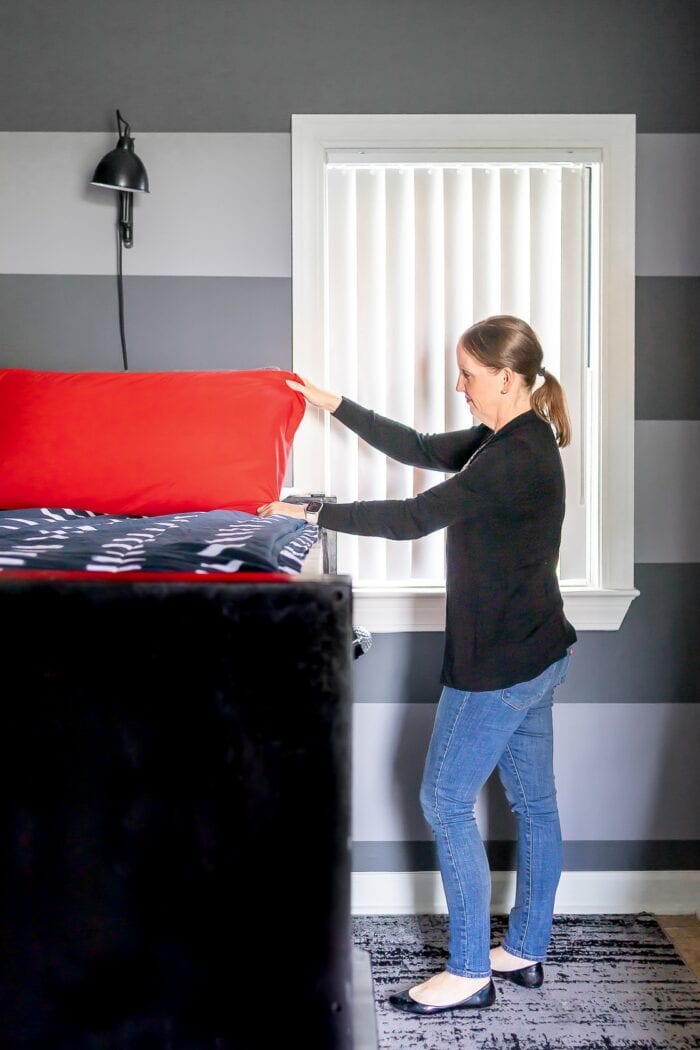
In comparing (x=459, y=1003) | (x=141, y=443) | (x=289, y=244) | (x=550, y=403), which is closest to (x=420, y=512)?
(x=550, y=403)

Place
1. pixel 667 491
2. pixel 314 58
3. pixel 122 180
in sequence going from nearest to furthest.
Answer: pixel 122 180, pixel 314 58, pixel 667 491

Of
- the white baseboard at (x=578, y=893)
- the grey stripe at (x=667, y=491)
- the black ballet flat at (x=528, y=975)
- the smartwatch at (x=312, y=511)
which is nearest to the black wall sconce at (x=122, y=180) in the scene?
the smartwatch at (x=312, y=511)

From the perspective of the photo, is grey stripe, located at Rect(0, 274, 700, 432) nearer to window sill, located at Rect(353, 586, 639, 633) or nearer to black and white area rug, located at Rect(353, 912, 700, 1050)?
window sill, located at Rect(353, 586, 639, 633)

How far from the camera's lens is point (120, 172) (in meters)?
2.23

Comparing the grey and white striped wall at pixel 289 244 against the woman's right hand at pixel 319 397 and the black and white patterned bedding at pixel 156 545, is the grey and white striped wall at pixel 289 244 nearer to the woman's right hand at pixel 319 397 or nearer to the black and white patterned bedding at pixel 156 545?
A: the woman's right hand at pixel 319 397

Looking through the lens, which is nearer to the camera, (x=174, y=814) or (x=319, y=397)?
(x=174, y=814)

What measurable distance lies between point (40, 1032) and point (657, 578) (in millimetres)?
2134

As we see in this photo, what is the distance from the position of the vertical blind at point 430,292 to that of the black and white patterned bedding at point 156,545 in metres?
1.01

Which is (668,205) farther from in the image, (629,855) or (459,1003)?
(459,1003)

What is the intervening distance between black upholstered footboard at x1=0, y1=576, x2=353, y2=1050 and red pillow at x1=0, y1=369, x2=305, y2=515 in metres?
1.04

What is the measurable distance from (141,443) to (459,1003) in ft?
4.87

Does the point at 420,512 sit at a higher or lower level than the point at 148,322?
lower

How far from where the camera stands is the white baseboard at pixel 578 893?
248 centimetres

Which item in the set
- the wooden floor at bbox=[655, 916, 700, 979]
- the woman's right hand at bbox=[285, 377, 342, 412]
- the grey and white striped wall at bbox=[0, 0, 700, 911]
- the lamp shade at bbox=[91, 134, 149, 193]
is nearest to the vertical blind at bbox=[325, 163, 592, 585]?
the grey and white striped wall at bbox=[0, 0, 700, 911]
